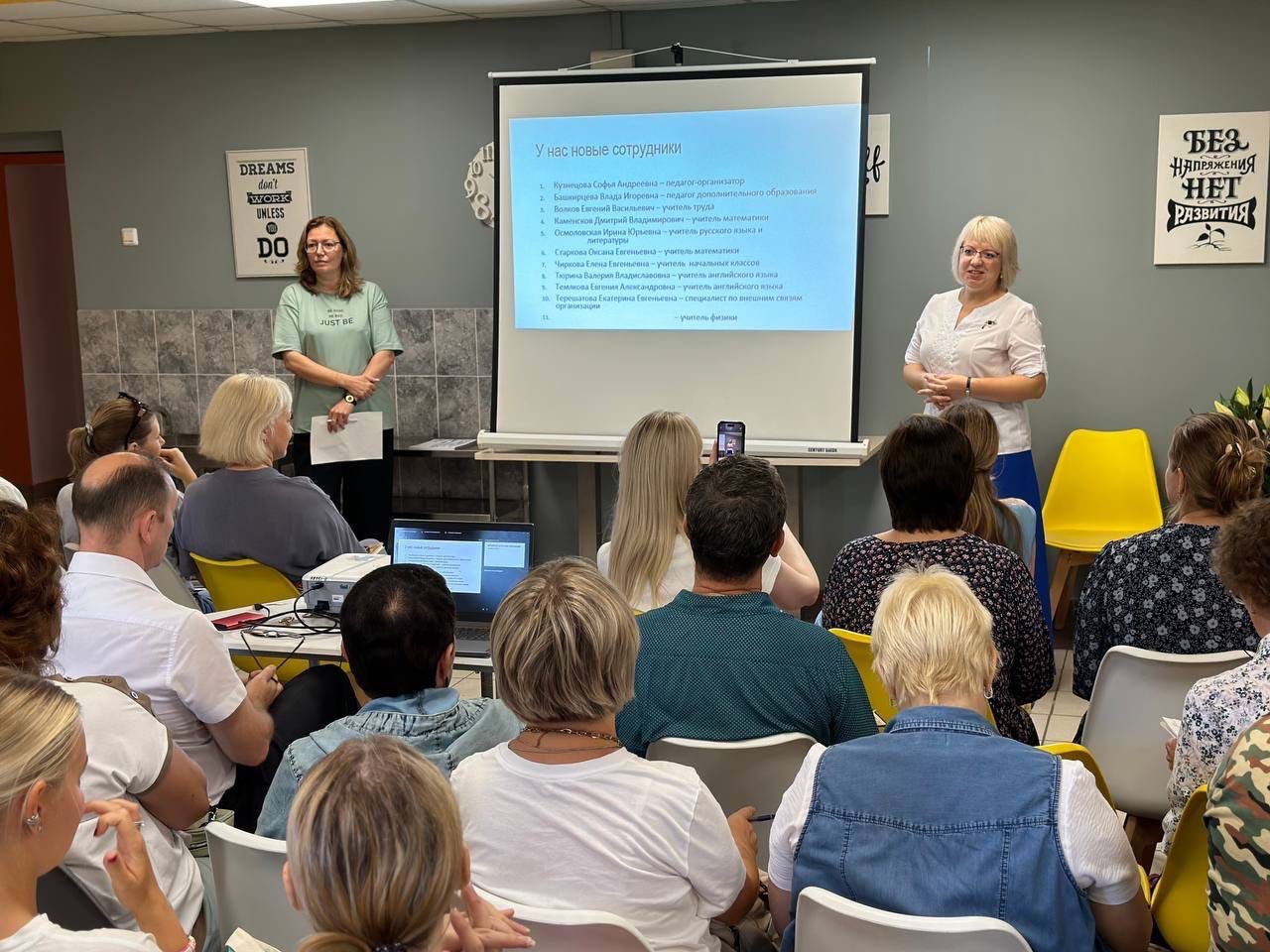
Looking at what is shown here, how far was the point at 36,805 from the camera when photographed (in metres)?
1.41

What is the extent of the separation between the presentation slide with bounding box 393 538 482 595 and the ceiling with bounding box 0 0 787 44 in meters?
3.25

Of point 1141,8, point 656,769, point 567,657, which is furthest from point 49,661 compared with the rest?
point 1141,8

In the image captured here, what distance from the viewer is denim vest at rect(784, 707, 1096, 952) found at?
1.57 m

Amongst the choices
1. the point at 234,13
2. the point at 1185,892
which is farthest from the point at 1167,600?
the point at 234,13

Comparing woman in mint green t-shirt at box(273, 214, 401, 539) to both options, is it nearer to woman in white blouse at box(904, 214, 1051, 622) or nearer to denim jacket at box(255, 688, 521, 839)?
woman in white blouse at box(904, 214, 1051, 622)

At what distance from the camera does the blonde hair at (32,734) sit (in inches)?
54.7

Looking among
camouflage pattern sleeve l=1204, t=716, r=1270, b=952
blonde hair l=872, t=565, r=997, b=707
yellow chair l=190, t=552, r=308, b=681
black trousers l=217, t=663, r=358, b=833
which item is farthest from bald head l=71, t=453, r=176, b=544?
camouflage pattern sleeve l=1204, t=716, r=1270, b=952

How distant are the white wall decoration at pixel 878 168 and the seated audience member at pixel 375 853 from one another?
15.3 feet

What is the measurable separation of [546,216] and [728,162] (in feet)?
2.82

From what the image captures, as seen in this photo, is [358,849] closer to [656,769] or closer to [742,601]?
[656,769]

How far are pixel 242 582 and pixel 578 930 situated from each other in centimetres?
243

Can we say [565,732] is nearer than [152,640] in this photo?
Yes

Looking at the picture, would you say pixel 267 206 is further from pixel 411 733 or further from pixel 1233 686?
pixel 1233 686

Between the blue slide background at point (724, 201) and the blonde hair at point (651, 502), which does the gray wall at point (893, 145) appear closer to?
the blue slide background at point (724, 201)
